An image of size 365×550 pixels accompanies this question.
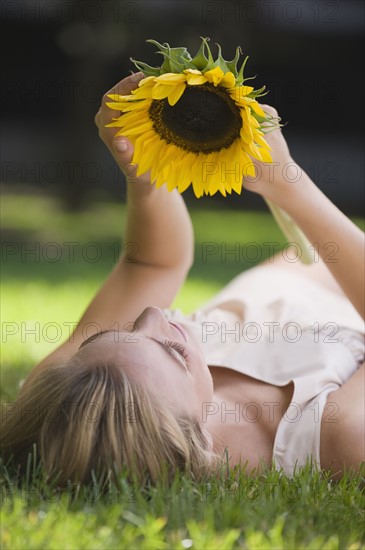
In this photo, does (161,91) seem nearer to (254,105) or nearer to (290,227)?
(254,105)

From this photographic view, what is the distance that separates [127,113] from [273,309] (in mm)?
1334

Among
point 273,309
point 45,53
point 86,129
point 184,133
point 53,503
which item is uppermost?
point 45,53

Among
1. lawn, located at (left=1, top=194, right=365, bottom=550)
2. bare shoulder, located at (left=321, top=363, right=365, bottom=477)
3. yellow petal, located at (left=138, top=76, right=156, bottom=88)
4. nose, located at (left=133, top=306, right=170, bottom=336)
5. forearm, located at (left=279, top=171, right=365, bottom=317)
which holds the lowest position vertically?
lawn, located at (left=1, top=194, right=365, bottom=550)

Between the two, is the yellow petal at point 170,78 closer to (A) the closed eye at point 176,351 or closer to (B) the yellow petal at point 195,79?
(B) the yellow petal at point 195,79

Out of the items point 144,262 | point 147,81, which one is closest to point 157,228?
point 144,262

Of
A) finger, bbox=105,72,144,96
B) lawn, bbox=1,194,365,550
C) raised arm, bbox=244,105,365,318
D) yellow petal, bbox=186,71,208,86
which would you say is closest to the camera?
lawn, bbox=1,194,365,550

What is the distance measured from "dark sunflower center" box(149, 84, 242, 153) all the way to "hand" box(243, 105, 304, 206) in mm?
273

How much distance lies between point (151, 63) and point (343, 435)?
10064 mm

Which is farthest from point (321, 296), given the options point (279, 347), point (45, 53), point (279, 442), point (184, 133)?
point (45, 53)

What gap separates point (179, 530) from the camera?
184cm

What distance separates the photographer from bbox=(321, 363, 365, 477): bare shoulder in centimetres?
234

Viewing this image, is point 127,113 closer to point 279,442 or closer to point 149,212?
point 149,212

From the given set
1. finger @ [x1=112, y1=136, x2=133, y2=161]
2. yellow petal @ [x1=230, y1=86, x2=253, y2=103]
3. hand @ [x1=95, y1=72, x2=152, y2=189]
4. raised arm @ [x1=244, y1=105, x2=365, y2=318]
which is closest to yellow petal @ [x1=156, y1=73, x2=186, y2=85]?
yellow petal @ [x1=230, y1=86, x2=253, y2=103]

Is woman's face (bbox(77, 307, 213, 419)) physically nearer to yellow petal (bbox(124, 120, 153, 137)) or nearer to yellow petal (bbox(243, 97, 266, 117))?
yellow petal (bbox(124, 120, 153, 137))
